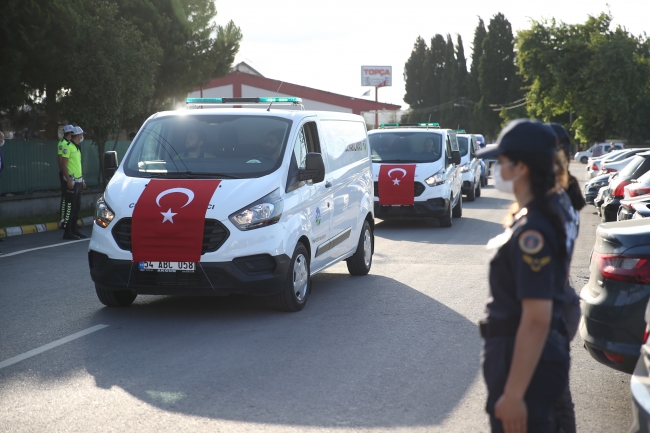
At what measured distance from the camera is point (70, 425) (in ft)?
15.8

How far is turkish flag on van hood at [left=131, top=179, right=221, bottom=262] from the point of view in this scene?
740 cm

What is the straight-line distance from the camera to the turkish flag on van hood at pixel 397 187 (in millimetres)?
16266

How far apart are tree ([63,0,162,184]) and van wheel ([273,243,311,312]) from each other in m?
13.0

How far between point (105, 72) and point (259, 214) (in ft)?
44.1

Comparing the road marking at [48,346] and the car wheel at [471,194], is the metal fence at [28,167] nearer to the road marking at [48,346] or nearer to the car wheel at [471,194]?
the car wheel at [471,194]

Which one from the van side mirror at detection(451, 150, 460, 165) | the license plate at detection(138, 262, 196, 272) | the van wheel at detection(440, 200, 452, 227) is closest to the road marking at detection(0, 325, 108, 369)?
the license plate at detection(138, 262, 196, 272)

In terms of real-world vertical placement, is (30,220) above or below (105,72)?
below

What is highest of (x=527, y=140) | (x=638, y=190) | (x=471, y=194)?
(x=527, y=140)

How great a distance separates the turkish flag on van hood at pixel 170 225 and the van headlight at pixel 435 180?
30.2ft

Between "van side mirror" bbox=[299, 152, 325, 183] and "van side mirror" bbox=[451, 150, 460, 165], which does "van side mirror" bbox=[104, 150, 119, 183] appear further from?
"van side mirror" bbox=[451, 150, 460, 165]

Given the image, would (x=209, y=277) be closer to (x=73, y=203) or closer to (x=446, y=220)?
(x=73, y=203)

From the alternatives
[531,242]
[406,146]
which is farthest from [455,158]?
[531,242]

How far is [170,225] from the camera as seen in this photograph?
7.41 m

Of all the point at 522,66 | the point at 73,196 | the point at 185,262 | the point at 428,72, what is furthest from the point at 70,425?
the point at 428,72
